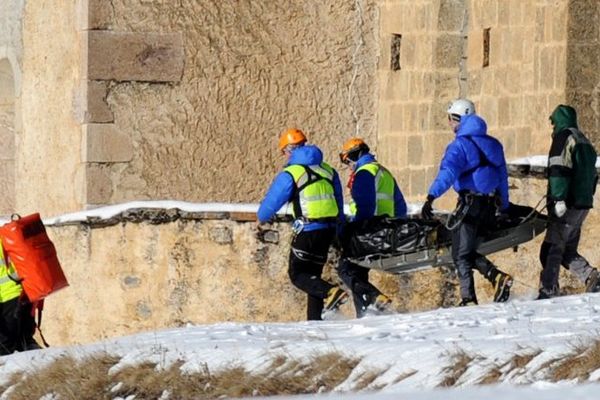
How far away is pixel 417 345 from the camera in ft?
40.2

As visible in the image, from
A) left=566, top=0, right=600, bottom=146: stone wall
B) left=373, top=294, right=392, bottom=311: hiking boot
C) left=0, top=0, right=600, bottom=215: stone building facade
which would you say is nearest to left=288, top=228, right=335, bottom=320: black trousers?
left=373, top=294, right=392, bottom=311: hiking boot

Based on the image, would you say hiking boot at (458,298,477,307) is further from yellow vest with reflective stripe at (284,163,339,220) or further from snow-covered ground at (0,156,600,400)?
yellow vest with reflective stripe at (284,163,339,220)

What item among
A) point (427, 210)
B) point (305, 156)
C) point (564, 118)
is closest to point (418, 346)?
point (427, 210)

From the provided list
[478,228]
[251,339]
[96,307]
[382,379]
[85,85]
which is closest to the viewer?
[382,379]

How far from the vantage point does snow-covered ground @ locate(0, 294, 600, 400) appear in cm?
1113

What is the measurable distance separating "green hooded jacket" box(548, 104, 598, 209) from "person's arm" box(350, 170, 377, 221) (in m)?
1.41

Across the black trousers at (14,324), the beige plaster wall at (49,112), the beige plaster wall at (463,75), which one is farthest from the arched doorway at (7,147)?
the black trousers at (14,324)

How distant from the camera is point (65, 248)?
62.3 ft

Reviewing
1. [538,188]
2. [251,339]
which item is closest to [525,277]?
[538,188]

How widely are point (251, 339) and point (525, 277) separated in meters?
4.34

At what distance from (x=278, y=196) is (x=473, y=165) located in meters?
1.44

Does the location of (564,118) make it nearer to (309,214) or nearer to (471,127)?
(471,127)

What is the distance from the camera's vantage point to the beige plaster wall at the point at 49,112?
21.1 meters

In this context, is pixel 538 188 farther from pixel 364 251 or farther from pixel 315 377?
pixel 315 377
